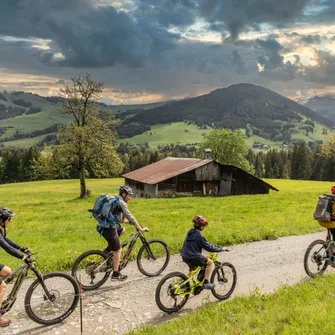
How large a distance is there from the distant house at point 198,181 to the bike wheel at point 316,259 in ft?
108

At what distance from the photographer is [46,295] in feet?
25.6

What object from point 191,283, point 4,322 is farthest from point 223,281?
point 4,322

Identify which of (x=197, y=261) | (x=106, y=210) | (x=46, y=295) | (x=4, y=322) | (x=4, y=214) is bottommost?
(x=4, y=322)

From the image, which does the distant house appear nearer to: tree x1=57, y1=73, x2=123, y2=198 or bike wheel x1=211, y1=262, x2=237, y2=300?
tree x1=57, y1=73, x2=123, y2=198

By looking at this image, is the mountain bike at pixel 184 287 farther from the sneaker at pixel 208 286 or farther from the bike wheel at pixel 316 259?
the bike wheel at pixel 316 259

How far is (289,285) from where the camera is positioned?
9.70 m

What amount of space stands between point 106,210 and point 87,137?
3097 cm

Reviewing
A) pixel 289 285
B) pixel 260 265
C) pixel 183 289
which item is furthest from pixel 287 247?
pixel 183 289

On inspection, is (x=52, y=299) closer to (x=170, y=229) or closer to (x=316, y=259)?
(x=316, y=259)

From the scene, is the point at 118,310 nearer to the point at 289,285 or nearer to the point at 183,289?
the point at 183,289

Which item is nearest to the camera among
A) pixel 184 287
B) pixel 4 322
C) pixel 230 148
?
pixel 4 322

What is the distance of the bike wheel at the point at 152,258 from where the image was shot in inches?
413

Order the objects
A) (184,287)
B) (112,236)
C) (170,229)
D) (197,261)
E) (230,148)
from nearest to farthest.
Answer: (184,287), (197,261), (112,236), (170,229), (230,148)

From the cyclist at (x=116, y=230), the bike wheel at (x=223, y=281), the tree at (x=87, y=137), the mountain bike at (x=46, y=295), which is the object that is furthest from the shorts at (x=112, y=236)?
the tree at (x=87, y=137)
